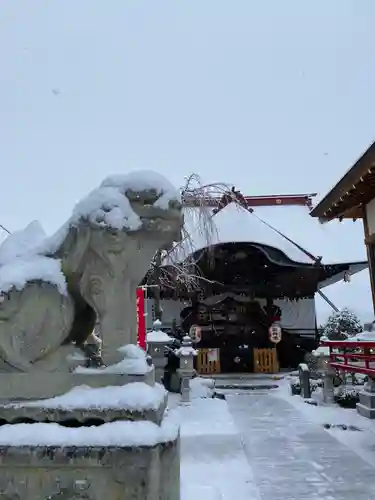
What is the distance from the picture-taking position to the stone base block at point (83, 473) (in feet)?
8.93

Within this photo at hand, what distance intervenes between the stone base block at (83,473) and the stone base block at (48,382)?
0.33 meters

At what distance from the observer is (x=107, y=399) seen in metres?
2.89

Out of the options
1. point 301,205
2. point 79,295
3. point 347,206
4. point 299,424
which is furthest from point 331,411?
point 301,205

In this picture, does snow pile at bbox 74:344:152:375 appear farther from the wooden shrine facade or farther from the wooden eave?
the wooden shrine facade

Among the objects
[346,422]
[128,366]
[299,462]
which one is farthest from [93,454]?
[346,422]

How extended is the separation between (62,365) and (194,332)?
52.0ft

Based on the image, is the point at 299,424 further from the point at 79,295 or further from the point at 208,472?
the point at 79,295

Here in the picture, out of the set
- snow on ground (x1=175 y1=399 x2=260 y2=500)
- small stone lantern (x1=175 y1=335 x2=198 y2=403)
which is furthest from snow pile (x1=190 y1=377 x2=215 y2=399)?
snow on ground (x1=175 y1=399 x2=260 y2=500)

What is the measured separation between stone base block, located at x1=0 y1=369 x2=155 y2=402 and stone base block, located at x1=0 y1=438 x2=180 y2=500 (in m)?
0.33

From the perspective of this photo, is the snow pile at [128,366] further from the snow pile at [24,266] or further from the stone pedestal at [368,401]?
the stone pedestal at [368,401]

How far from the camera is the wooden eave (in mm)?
8641

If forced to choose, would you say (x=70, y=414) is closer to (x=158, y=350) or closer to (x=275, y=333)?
(x=158, y=350)

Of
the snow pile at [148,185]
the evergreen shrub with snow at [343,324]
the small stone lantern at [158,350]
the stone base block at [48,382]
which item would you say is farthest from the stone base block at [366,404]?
the evergreen shrub with snow at [343,324]

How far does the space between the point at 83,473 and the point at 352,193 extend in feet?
30.0
